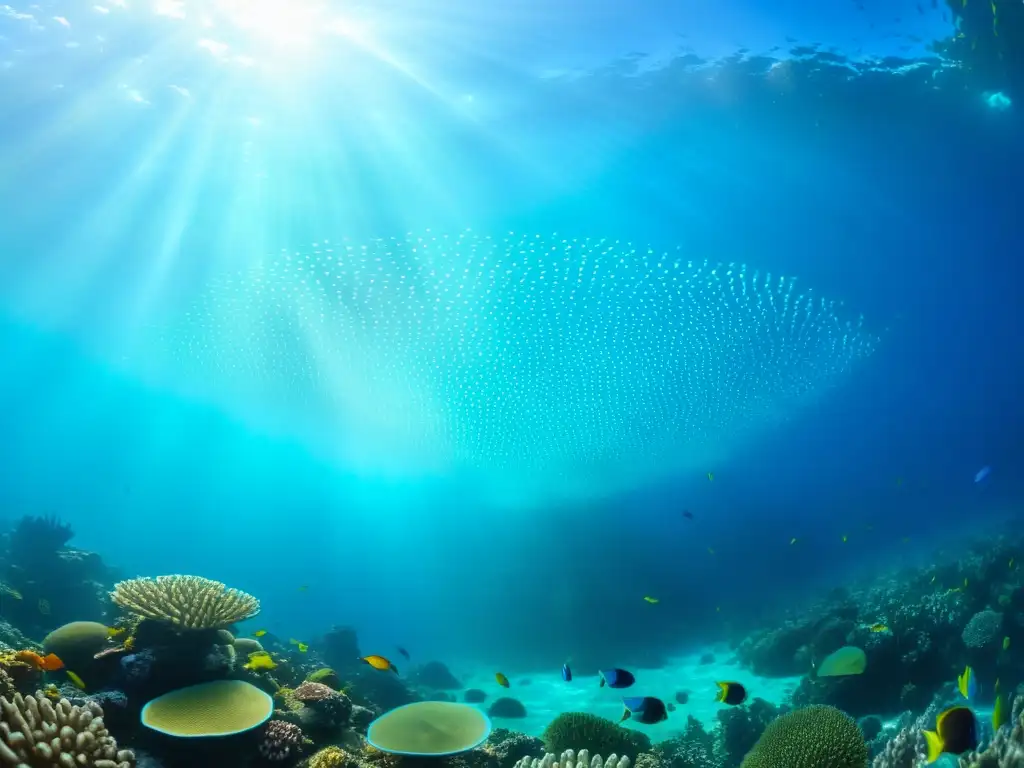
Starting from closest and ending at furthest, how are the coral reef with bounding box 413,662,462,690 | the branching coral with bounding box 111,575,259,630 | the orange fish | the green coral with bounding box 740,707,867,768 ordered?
the orange fish → the green coral with bounding box 740,707,867,768 → the branching coral with bounding box 111,575,259,630 → the coral reef with bounding box 413,662,462,690

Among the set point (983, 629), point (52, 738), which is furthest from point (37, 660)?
point (983, 629)

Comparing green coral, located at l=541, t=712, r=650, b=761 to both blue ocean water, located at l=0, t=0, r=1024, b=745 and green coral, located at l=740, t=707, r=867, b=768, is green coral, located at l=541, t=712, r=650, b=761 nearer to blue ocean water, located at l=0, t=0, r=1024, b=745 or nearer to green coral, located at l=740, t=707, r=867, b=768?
green coral, located at l=740, t=707, r=867, b=768

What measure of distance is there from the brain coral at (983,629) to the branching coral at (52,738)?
15.6 metres

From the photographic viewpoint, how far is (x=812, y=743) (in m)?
6.06

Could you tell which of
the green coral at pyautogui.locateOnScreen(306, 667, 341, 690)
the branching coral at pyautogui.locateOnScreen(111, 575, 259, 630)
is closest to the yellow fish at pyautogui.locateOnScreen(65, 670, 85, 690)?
the branching coral at pyautogui.locateOnScreen(111, 575, 259, 630)

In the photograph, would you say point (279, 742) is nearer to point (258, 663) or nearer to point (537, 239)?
point (258, 663)

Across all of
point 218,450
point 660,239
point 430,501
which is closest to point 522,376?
point 660,239

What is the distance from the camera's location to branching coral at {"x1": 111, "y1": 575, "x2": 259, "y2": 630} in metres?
6.26

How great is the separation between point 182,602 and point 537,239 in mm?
24661

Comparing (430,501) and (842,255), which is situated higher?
(430,501)

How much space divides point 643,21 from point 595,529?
27.1m

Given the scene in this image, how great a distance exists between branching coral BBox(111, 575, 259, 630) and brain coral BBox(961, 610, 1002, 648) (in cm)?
1484

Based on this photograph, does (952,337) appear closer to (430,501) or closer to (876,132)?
(876,132)

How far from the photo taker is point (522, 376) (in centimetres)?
3072
